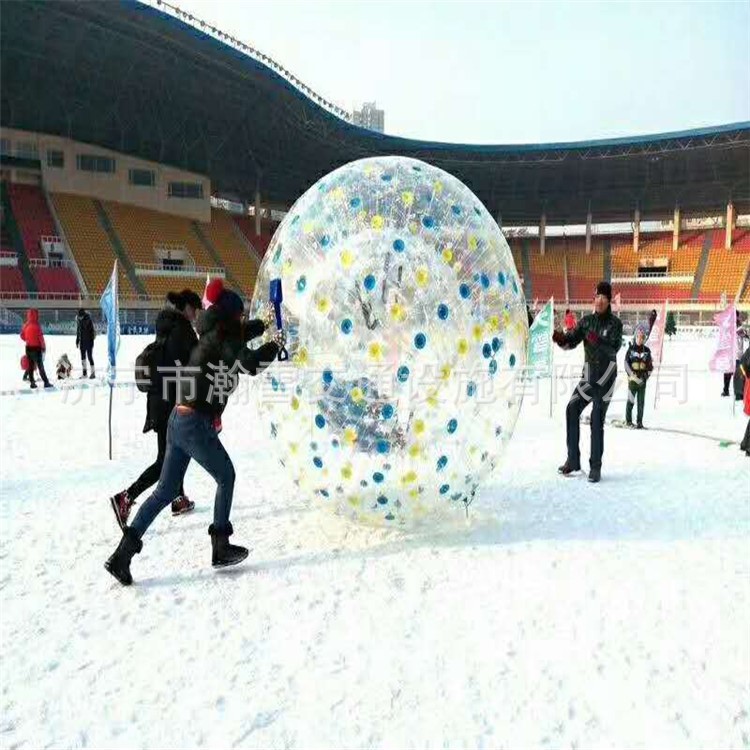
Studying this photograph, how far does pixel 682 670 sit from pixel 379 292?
2.47 metres

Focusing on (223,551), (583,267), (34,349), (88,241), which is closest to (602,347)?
(223,551)

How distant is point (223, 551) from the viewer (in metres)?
3.84

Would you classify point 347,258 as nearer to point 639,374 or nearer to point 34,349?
point 639,374

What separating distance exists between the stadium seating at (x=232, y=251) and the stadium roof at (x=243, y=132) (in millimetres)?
3066

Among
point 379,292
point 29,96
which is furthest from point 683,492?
point 29,96

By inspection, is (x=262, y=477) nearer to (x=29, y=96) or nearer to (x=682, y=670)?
(x=682, y=670)

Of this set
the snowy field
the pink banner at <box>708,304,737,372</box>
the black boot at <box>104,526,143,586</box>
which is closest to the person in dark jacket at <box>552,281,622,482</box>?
the snowy field

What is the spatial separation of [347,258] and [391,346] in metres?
0.62

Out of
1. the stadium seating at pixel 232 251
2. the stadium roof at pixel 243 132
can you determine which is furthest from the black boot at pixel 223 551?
the stadium seating at pixel 232 251

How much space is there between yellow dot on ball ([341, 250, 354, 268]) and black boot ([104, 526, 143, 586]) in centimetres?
200

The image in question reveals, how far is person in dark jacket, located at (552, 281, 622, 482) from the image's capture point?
19.6ft

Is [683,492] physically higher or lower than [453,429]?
lower

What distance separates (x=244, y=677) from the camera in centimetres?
274

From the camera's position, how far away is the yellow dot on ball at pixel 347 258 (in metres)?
3.96
